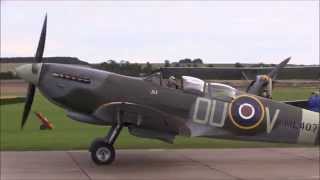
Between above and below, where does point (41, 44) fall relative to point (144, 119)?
above

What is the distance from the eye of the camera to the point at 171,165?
10.8 m

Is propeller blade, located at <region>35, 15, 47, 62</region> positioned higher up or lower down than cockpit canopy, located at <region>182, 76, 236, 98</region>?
higher up

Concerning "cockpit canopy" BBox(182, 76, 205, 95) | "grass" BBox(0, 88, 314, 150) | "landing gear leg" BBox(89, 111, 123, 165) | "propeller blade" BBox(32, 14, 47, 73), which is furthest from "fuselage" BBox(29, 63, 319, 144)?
"grass" BBox(0, 88, 314, 150)

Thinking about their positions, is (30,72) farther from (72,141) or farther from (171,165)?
(72,141)

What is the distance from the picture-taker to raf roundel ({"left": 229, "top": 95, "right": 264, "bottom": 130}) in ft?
36.3

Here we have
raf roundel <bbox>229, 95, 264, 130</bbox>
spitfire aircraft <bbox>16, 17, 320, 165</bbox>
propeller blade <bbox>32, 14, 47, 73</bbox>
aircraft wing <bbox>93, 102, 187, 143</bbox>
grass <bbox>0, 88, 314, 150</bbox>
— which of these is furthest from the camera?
grass <bbox>0, 88, 314, 150</bbox>

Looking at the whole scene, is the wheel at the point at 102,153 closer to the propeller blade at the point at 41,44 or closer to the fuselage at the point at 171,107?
the fuselage at the point at 171,107

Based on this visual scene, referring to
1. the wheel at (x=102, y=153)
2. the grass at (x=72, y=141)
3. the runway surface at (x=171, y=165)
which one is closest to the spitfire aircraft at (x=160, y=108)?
the wheel at (x=102, y=153)

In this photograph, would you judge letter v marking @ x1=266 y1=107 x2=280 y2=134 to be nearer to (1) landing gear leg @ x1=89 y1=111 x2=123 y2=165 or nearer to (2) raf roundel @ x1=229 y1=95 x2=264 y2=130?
(2) raf roundel @ x1=229 y1=95 x2=264 y2=130

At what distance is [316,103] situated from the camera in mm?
12594

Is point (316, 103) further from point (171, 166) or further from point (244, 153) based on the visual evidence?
point (171, 166)

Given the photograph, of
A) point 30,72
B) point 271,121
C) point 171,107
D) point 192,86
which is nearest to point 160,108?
point 171,107

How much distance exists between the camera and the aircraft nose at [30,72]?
430 inches

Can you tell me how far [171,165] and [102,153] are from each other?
51.6 inches
